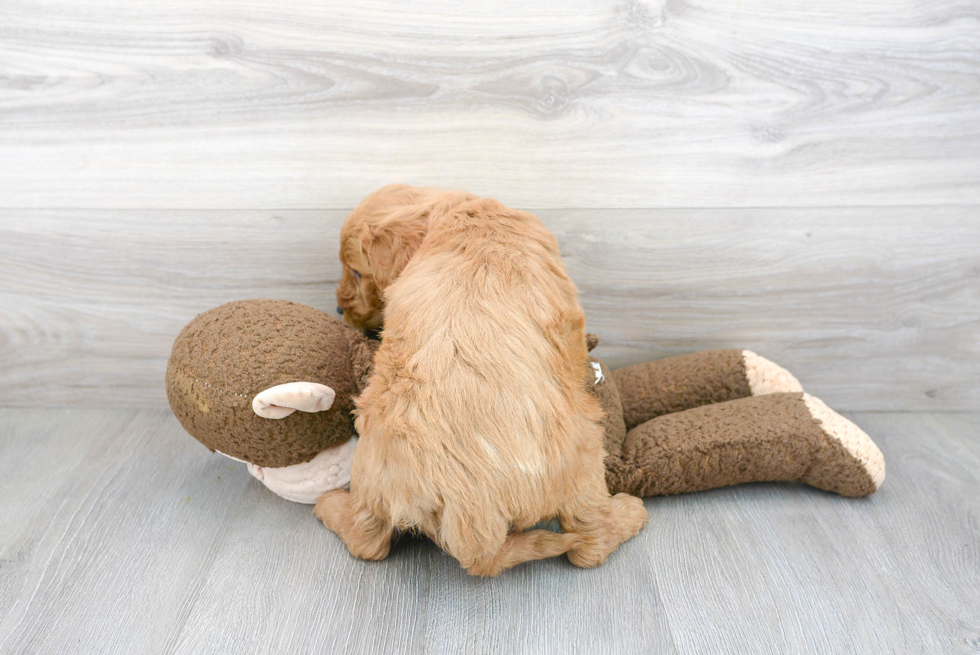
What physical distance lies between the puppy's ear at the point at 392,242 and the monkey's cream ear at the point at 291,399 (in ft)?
0.61

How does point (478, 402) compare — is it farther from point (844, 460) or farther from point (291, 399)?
point (844, 460)

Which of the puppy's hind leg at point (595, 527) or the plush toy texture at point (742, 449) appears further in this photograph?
the plush toy texture at point (742, 449)

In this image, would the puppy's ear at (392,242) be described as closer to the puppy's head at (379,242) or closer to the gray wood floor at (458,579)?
the puppy's head at (379,242)

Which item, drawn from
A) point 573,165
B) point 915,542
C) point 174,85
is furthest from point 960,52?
point 174,85

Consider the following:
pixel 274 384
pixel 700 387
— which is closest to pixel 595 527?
pixel 700 387

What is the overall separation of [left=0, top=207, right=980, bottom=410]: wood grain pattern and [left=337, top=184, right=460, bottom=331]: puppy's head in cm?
20

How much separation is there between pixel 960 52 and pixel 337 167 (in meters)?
1.14

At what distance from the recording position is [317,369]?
0.96 meters

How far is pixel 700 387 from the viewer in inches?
47.3

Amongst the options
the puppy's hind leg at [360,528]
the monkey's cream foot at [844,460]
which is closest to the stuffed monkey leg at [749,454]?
the monkey's cream foot at [844,460]

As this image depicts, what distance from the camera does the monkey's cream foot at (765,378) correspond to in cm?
120

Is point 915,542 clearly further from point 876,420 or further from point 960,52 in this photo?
point 960,52

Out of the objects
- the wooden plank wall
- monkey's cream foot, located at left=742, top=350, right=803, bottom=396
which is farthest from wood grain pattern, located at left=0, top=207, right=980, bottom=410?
monkey's cream foot, located at left=742, top=350, right=803, bottom=396

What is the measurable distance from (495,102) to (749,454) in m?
0.75
